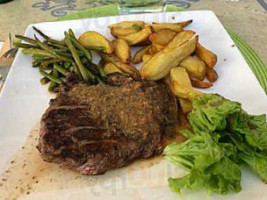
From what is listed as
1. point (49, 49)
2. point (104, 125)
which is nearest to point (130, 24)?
point (49, 49)

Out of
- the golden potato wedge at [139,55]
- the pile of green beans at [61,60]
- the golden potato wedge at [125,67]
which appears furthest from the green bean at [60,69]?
the golden potato wedge at [139,55]

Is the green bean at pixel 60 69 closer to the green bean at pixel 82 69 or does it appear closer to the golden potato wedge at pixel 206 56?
the green bean at pixel 82 69

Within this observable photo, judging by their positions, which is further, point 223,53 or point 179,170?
point 223,53

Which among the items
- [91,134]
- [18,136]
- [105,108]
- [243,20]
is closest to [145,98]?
[105,108]

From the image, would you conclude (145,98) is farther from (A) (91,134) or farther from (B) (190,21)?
(B) (190,21)

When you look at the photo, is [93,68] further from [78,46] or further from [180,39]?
[180,39]

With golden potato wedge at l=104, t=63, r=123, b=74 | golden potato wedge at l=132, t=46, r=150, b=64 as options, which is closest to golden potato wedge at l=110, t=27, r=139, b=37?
golden potato wedge at l=132, t=46, r=150, b=64
